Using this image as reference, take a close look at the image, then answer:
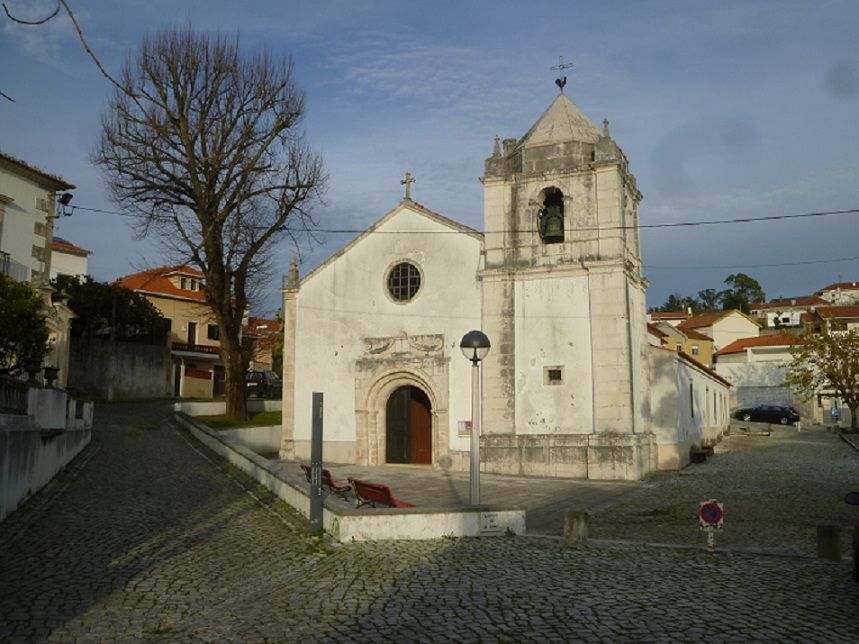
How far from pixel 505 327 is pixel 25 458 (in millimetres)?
12561

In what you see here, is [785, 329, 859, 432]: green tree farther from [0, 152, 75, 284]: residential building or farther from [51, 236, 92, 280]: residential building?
[51, 236, 92, 280]: residential building

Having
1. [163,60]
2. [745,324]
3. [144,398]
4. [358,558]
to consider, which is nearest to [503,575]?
[358,558]

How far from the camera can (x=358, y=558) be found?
29.1 ft

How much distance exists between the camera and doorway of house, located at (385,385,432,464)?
868 inches

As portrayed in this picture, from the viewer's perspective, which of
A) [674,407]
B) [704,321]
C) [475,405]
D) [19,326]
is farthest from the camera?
[704,321]

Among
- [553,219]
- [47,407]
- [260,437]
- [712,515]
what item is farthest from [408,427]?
[712,515]

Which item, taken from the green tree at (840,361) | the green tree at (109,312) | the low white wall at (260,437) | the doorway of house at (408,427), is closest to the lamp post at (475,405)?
the doorway of house at (408,427)

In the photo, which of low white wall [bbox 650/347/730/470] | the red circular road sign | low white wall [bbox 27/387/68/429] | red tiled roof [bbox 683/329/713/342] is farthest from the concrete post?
red tiled roof [bbox 683/329/713/342]

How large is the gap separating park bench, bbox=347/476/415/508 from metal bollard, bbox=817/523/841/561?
562 centimetres

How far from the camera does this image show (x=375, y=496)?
11.5 metres

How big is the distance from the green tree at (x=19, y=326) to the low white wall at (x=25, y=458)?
3470mm

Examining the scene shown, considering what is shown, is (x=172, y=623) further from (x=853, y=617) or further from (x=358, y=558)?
(x=853, y=617)

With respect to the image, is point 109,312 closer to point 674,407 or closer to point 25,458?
point 25,458

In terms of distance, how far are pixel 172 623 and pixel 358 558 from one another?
2909 mm
